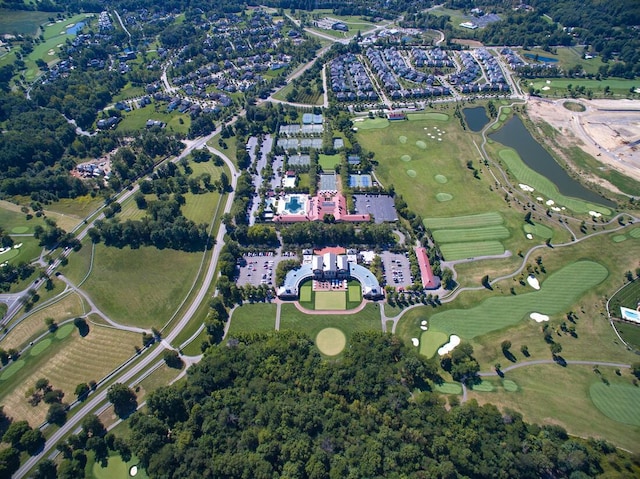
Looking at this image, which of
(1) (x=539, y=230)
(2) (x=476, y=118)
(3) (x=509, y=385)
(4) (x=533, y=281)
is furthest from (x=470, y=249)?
(2) (x=476, y=118)

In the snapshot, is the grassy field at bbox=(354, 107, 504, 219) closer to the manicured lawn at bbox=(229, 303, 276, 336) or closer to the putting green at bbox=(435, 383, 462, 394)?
the putting green at bbox=(435, 383, 462, 394)

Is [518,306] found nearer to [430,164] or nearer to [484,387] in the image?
[484,387]

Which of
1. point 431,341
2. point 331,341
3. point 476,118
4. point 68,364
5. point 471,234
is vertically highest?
point 476,118

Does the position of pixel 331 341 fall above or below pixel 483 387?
below

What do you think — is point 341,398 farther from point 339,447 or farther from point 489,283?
point 489,283

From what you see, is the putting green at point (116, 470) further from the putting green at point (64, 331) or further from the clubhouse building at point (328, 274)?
the clubhouse building at point (328, 274)

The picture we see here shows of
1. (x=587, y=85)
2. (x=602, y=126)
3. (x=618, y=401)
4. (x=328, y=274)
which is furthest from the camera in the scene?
(x=587, y=85)

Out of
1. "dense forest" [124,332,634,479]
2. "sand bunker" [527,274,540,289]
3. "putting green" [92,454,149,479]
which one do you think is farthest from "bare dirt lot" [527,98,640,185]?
"putting green" [92,454,149,479]
